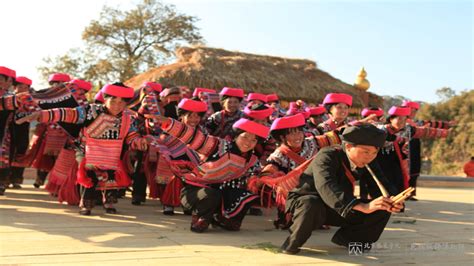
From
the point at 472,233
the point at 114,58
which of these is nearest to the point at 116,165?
the point at 472,233

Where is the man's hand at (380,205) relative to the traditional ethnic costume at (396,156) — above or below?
below

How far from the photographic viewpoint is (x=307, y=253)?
3.46m

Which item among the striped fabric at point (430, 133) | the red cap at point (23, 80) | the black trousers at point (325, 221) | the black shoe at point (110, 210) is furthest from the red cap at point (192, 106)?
the striped fabric at point (430, 133)

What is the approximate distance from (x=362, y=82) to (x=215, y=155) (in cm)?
1124

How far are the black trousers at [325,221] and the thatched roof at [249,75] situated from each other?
9338 millimetres

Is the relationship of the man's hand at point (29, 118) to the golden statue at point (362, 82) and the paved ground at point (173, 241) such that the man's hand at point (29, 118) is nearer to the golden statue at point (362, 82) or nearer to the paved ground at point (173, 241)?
the paved ground at point (173, 241)

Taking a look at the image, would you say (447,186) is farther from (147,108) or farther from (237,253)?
(237,253)

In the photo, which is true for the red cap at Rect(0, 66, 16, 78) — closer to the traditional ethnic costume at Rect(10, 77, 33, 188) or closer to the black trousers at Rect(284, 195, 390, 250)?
the traditional ethnic costume at Rect(10, 77, 33, 188)

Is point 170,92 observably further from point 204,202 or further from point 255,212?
point 204,202

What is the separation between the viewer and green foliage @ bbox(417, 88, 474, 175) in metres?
18.9

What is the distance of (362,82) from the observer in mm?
14703

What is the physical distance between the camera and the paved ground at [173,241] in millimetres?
3174

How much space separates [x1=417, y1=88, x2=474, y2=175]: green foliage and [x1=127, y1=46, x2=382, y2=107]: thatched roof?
587cm

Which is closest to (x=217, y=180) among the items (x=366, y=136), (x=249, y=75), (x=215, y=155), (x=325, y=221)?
(x=215, y=155)
